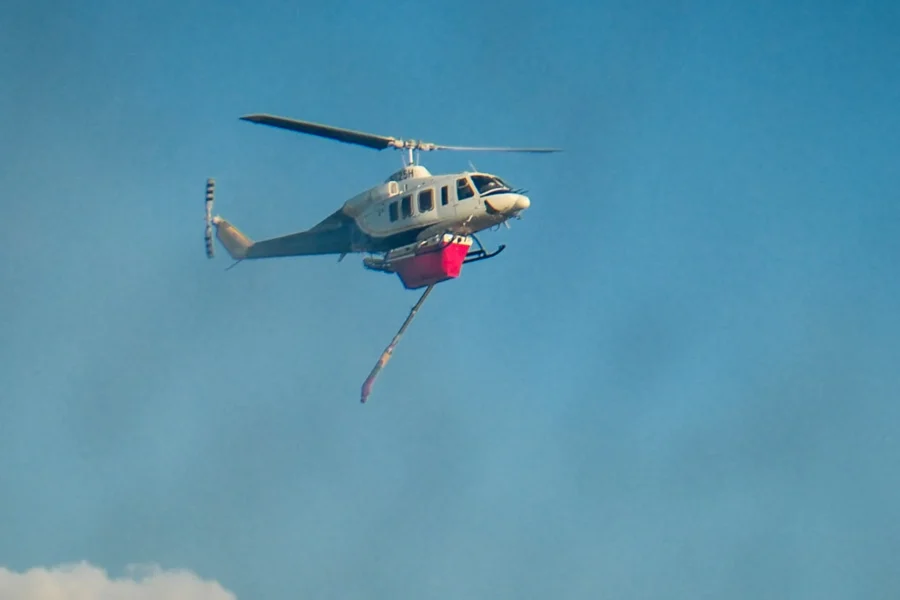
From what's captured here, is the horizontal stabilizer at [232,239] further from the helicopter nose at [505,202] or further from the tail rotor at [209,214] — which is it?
the helicopter nose at [505,202]

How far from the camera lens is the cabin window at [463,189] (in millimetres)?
47616

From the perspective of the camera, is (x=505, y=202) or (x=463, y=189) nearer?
(x=505, y=202)

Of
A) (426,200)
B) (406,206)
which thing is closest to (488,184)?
(426,200)

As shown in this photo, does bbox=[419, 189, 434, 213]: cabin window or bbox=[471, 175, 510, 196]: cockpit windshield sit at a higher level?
bbox=[471, 175, 510, 196]: cockpit windshield

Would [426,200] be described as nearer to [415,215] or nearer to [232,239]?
[415,215]

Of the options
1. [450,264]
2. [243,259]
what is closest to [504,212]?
[450,264]

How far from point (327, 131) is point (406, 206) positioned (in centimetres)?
466

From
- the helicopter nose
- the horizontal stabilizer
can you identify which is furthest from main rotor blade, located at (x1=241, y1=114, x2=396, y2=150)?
the horizontal stabilizer

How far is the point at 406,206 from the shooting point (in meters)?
48.8

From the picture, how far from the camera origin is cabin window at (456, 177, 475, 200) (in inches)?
1875

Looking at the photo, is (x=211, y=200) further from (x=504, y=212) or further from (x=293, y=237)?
(x=504, y=212)

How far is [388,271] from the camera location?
4962cm

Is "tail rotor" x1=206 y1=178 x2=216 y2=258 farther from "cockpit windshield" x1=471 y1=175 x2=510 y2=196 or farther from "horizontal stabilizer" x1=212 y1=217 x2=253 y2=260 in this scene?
"cockpit windshield" x1=471 y1=175 x2=510 y2=196

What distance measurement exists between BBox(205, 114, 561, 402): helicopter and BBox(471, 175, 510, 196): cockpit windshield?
4 centimetres
